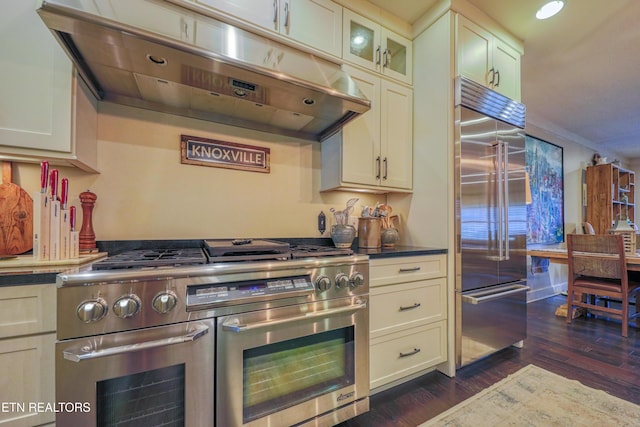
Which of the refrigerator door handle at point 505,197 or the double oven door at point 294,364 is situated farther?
the refrigerator door handle at point 505,197

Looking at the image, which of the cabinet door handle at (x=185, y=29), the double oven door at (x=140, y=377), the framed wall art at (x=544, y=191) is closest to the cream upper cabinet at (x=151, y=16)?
the cabinet door handle at (x=185, y=29)

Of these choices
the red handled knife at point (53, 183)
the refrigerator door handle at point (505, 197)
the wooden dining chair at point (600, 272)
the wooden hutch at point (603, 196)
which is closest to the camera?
the red handled knife at point (53, 183)

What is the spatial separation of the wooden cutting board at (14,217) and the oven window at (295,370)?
4.01ft

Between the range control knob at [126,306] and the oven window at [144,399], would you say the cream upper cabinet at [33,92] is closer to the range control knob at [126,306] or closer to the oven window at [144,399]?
the range control knob at [126,306]

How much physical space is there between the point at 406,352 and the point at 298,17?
226 cm

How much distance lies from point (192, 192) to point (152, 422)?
1195 millimetres

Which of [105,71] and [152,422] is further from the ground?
[105,71]

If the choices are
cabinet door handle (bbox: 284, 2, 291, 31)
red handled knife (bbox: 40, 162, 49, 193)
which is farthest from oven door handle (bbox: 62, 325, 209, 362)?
cabinet door handle (bbox: 284, 2, 291, 31)

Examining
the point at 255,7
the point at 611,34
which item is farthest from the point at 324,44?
the point at 611,34

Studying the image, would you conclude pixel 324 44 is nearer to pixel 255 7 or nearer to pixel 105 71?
pixel 255 7

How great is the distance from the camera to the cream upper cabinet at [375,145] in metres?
1.94

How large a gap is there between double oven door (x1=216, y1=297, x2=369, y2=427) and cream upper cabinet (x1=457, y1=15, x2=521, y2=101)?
196cm

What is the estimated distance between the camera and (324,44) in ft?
5.83

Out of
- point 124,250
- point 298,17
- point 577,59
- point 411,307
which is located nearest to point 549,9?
point 577,59
